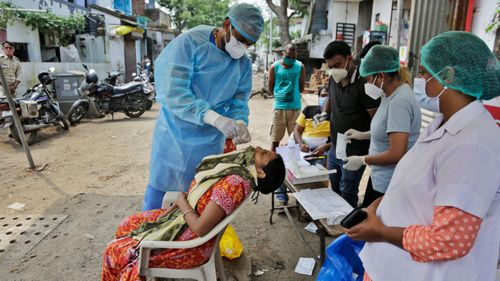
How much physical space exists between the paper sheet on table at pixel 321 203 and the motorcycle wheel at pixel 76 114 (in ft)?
22.3

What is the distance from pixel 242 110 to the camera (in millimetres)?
2309

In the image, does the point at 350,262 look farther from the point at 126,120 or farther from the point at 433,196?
the point at 126,120

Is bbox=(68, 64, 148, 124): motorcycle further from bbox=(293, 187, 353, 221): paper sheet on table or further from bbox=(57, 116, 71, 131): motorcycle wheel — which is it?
bbox=(293, 187, 353, 221): paper sheet on table

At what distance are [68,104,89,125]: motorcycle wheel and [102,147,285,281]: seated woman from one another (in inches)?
260

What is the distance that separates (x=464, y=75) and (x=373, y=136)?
1.22 m

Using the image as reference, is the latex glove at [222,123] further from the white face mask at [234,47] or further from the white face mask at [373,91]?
the white face mask at [373,91]

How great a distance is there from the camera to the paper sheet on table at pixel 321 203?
2.12 m

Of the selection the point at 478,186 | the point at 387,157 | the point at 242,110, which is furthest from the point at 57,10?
the point at 478,186

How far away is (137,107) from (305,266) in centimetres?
722

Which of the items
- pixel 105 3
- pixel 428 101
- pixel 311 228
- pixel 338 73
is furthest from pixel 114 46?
pixel 428 101

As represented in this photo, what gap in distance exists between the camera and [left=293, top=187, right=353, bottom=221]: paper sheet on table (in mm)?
2125

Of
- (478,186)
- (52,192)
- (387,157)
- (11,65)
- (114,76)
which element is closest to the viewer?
(478,186)

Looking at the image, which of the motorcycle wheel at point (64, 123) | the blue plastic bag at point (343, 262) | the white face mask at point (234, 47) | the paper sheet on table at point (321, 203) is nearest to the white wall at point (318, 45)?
the motorcycle wheel at point (64, 123)

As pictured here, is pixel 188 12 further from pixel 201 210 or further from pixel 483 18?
pixel 201 210
